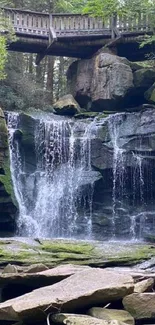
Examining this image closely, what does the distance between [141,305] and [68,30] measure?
16.8 m

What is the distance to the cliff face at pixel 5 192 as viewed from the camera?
15.5 m

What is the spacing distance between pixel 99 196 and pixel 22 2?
1452 cm

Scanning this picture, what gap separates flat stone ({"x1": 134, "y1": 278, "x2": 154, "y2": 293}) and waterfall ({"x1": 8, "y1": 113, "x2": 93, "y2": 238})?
9598mm

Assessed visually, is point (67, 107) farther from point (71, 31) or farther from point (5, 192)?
point (5, 192)

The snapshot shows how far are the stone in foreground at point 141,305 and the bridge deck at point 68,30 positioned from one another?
15862 millimetres

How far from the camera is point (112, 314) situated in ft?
18.7

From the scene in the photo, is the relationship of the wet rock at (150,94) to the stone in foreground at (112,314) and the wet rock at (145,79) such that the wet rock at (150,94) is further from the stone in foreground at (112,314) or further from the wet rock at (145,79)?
the stone in foreground at (112,314)

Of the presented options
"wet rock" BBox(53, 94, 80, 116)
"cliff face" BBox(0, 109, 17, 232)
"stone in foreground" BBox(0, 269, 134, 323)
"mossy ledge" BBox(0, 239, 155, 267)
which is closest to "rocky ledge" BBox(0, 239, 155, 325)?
"stone in foreground" BBox(0, 269, 134, 323)

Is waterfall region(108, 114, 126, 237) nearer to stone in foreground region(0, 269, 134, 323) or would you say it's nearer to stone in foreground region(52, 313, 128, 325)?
stone in foreground region(0, 269, 134, 323)

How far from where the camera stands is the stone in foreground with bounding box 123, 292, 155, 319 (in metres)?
5.84

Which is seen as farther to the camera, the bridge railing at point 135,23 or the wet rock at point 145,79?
the bridge railing at point 135,23

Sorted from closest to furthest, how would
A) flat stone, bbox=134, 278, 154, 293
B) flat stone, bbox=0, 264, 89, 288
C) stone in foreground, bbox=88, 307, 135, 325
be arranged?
stone in foreground, bbox=88, 307, 135, 325 → flat stone, bbox=134, 278, 154, 293 → flat stone, bbox=0, 264, 89, 288

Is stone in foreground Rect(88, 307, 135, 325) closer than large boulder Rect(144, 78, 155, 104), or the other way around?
stone in foreground Rect(88, 307, 135, 325)

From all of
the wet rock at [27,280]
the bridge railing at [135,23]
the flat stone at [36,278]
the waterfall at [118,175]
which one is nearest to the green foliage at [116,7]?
the bridge railing at [135,23]
